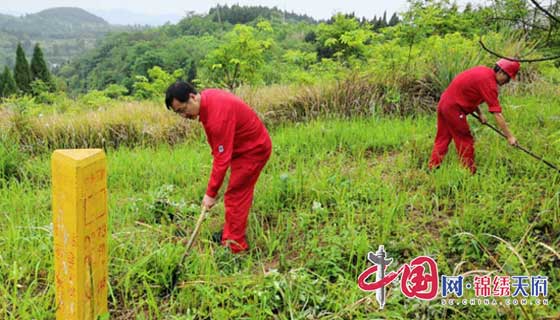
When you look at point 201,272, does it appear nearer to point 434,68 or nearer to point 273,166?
point 273,166

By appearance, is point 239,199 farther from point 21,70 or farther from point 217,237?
point 21,70

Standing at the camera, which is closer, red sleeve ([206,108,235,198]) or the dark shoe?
red sleeve ([206,108,235,198])

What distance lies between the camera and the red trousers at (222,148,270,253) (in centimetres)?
357

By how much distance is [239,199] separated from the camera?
3.64 metres

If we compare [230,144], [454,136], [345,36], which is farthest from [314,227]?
[345,36]

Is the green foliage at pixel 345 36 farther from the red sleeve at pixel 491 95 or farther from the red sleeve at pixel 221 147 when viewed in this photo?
the red sleeve at pixel 221 147

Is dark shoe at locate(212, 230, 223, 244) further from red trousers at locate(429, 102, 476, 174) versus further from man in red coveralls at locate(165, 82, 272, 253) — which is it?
red trousers at locate(429, 102, 476, 174)

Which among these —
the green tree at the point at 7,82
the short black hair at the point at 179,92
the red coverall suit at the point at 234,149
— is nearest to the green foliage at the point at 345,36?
the red coverall suit at the point at 234,149

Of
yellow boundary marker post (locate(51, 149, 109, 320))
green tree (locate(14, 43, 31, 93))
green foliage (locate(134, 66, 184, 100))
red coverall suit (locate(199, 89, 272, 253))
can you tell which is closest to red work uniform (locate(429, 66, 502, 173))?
red coverall suit (locate(199, 89, 272, 253))

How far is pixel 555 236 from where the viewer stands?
3.39m

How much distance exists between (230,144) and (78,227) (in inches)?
61.7

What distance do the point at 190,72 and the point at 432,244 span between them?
1419 inches

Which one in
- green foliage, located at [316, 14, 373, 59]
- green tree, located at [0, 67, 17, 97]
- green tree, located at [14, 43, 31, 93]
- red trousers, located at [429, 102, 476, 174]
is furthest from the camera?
green tree, located at [14, 43, 31, 93]

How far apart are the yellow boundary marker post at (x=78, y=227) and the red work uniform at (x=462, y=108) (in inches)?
148
